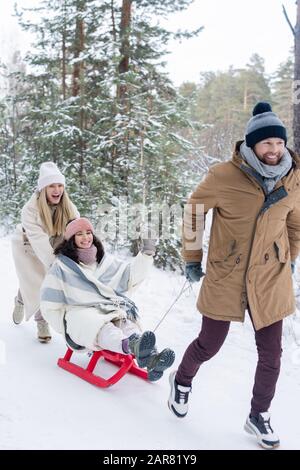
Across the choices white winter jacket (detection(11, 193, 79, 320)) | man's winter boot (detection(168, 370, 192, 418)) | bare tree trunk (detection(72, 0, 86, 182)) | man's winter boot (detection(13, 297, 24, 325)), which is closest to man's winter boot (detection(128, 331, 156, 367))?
man's winter boot (detection(168, 370, 192, 418))

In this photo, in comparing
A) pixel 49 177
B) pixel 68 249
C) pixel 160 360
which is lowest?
pixel 160 360

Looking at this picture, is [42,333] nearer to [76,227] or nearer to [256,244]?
[76,227]

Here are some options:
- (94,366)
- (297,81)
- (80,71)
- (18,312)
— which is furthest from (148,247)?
(80,71)

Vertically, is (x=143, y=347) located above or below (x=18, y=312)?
above

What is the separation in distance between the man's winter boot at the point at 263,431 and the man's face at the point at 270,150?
1.55 m

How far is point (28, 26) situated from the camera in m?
11.0

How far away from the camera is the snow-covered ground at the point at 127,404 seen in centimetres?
264

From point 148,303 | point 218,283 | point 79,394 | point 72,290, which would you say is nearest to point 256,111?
point 218,283

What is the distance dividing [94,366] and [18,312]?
1529mm

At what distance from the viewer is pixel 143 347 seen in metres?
3.14

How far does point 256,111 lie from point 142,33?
25.4ft

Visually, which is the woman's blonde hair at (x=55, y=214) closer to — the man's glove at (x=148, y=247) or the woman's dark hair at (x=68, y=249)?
the woman's dark hair at (x=68, y=249)

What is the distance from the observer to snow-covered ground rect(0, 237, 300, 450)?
8.67ft
